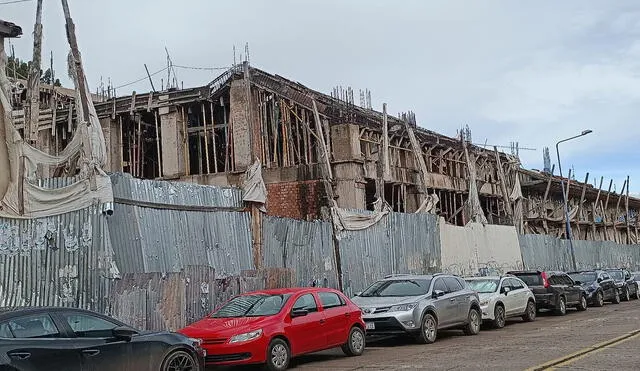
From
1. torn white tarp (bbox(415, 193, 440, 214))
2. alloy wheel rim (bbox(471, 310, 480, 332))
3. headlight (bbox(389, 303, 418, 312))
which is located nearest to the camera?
headlight (bbox(389, 303, 418, 312))

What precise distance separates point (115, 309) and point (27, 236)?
82.4 inches

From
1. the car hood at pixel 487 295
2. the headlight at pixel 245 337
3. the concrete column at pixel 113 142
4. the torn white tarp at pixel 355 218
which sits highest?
the concrete column at pixel 113 142

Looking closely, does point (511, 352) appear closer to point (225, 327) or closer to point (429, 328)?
point (429, 328)

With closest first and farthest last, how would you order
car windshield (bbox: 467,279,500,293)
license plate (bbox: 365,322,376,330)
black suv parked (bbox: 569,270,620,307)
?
license plate (bbox: 365,322,376,330) → car windshield (bbox: 467,279,500,293) → black suv parked (bbox: 569,270,620,307)

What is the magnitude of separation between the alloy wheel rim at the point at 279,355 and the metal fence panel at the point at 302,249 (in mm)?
5724

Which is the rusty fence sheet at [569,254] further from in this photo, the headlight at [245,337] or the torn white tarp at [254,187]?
the headlight at [245,337]

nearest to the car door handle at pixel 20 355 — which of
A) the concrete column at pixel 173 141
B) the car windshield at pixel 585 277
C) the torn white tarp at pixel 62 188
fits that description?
the torn white tarp at pixel 62 188

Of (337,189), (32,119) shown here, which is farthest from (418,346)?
(337,189)

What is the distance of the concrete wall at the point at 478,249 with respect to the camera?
27.1m

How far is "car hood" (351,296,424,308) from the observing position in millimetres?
16016

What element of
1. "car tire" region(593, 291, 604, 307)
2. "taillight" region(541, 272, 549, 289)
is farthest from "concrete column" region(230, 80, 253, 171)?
"car tire" region(593, 291, 604, 307)

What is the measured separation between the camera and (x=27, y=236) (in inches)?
534

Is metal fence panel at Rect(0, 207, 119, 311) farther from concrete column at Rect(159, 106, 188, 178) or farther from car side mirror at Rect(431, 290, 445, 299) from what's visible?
concrete column at Rect(159, 106, 188, 178)

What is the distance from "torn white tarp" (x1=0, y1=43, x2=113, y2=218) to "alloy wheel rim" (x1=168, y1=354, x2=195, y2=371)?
454 cm
